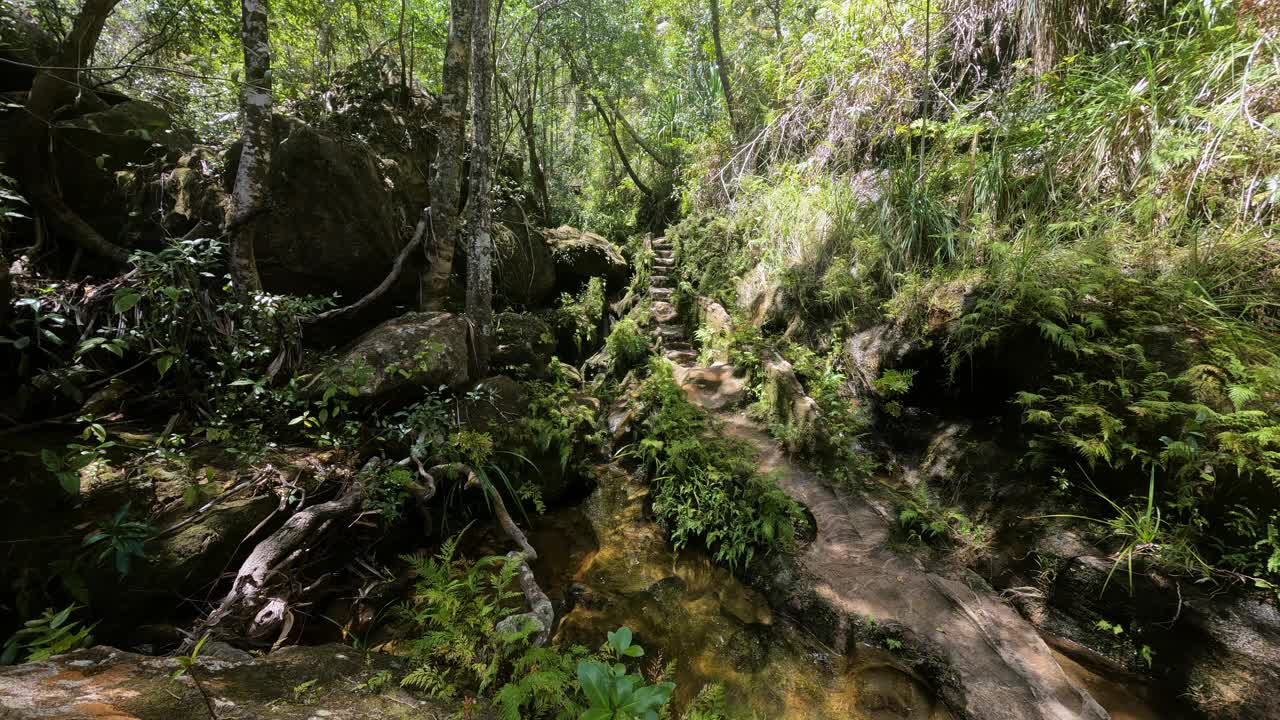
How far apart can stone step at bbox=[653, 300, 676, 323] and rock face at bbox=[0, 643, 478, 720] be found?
7.36 meters

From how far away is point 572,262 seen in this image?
1005 centimetres

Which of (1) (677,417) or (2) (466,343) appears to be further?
(1) (677,417)

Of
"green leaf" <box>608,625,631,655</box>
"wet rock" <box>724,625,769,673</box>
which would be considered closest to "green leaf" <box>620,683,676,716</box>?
"green leaf" <box>608,625,631,655</box>

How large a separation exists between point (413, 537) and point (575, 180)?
17258 millimetres

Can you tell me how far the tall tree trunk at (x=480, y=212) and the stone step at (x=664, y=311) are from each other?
4.09 m

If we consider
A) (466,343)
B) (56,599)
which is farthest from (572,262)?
(56,599)

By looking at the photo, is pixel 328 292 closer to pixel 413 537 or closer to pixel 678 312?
pixel 413 537

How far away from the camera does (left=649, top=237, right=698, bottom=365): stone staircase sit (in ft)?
27.1

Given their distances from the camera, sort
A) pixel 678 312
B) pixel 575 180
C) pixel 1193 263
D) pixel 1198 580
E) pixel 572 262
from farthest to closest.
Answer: pixel 575 180 → pixel 572 262 → pixel 678 312 → pixel 1193 263 → pixel 1198 580

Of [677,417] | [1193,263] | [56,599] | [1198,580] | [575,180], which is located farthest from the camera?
[575,180]

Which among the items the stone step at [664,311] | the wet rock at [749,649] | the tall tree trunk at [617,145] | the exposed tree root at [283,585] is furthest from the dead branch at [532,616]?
the tall tree trunk at [617,145]

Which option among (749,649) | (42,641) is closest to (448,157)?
(42,641)

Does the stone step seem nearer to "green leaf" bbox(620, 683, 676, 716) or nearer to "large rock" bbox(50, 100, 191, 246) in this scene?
"large rock" bbox(50, 100, 191, 246)

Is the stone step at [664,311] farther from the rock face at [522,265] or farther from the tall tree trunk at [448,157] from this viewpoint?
the tall tree trunk at [448,157]
